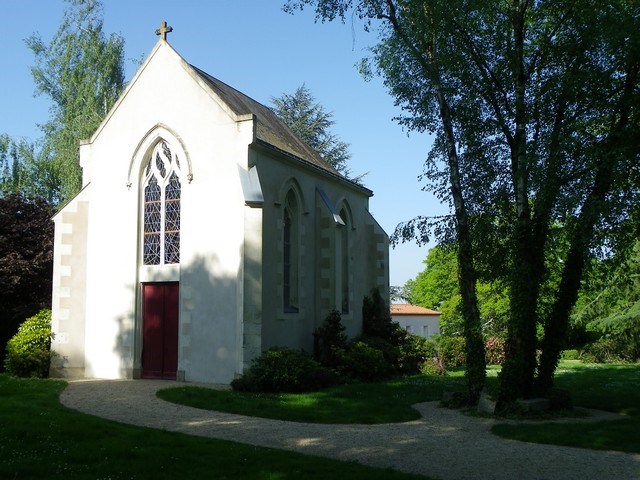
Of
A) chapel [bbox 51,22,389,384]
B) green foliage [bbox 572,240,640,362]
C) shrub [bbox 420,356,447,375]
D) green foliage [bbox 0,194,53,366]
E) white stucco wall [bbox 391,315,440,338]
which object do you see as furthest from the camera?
white stucco wall [bbox 391,315,440,338]

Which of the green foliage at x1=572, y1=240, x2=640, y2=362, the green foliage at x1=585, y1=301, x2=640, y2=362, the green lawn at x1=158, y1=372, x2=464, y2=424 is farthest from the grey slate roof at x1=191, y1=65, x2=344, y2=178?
the green foliage at x1=585, y1=301, x2=640, y2=362

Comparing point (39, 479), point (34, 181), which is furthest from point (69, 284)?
point (34, 181)

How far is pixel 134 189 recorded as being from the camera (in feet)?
61.7

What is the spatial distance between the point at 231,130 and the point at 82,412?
8.49m

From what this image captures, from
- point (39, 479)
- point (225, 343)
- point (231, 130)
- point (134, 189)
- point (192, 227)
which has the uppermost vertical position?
point (231, 130)

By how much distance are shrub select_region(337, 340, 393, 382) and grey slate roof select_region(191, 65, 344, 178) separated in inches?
240

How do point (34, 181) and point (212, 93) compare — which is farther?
point (34, 181)

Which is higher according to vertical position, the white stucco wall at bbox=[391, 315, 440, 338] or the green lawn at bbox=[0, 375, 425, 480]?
the white stucco wall at bbox=[391, 315, 440, 338]

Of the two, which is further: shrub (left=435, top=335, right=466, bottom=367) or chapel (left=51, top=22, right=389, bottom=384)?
shrub (left=435, top=335, right=466, bottom=367)

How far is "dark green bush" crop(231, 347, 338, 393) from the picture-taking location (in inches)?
616

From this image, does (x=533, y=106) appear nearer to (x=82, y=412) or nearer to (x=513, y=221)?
(x=513, y=221)

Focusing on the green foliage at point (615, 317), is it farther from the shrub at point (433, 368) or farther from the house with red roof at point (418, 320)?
the house with red roof at point (418, 320)

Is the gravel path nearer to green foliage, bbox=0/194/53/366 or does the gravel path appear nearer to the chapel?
the chapel

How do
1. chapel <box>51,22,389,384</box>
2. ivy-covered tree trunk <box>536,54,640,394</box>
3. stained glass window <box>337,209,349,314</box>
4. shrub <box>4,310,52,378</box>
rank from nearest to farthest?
ivy-covered tree trunk <box>536,54,640,394</box>, chapel <box>51,22,389,384</box>, shrub <box>4,310,52,378</box>, stained glass window <box>337,209,349,314</box>
